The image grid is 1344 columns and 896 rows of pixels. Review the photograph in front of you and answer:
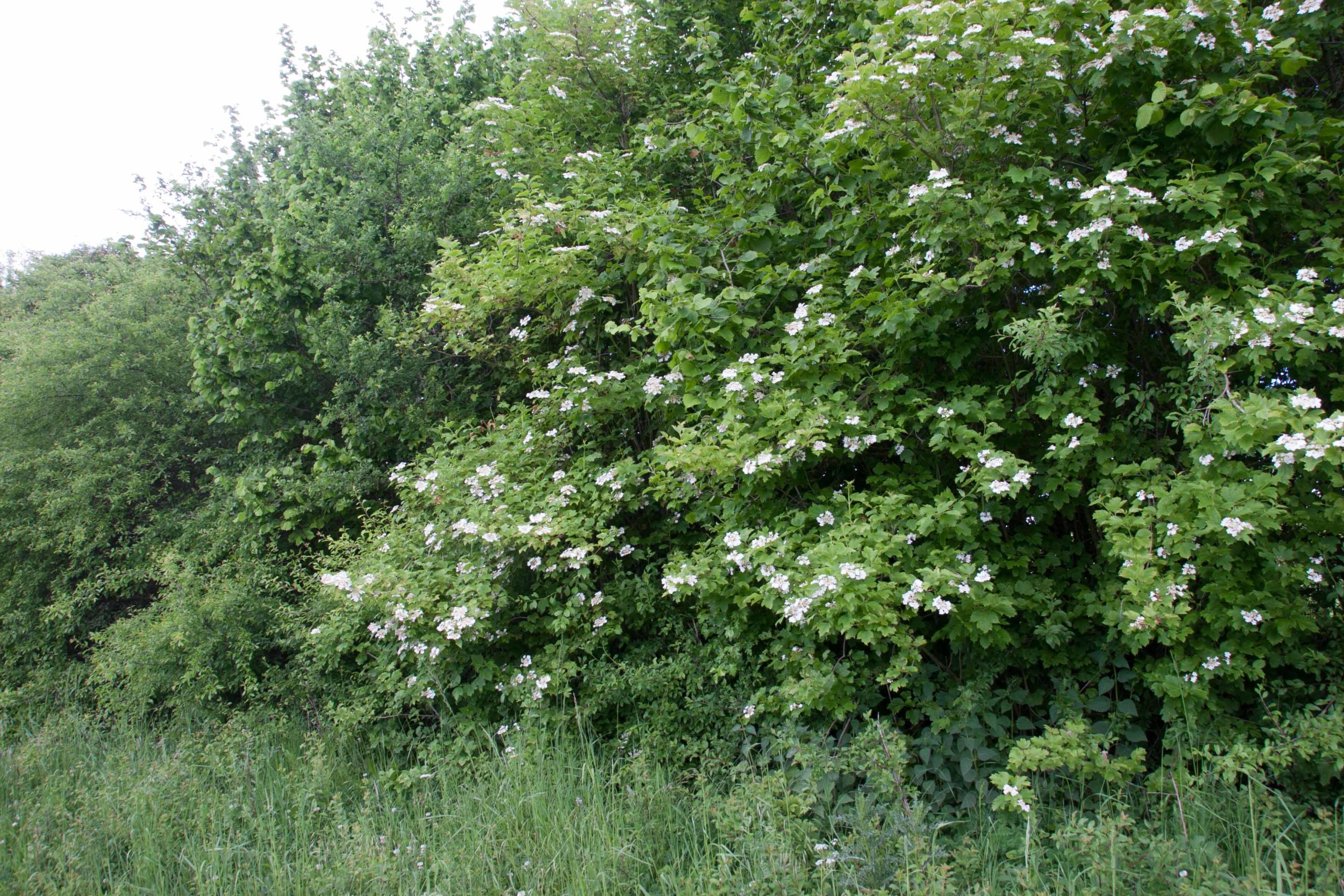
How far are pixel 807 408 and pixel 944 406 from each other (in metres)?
0.56

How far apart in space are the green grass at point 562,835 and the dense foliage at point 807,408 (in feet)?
0.81

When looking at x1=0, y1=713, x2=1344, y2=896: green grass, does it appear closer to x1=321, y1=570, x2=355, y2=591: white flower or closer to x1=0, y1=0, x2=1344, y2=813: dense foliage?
x1=0, y1=0, x2=1344, y2=813: dense foliage

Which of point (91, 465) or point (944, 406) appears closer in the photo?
point (944, 406)

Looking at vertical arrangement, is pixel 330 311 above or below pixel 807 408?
above

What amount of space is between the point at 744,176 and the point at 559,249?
1.09m

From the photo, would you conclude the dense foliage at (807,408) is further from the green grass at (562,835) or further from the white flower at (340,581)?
the green grass at (562,835)

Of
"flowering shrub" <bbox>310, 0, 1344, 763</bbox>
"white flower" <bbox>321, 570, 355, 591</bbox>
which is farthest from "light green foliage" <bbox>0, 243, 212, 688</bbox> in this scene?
"flowering shrub" <bbox>310, 0, 1344, 763</bbox>

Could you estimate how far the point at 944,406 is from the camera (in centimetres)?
324

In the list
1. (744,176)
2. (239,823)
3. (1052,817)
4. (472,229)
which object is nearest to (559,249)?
(744,176)

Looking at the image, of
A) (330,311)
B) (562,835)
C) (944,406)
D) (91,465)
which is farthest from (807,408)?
(91,465)

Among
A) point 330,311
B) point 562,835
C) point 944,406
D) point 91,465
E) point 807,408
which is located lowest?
point 562,835

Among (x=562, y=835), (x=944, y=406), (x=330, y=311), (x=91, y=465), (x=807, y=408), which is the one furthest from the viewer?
(x=91, y=465)

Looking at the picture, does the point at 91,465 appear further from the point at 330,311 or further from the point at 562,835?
the point at 562,835

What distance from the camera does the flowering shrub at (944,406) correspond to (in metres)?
2.69
